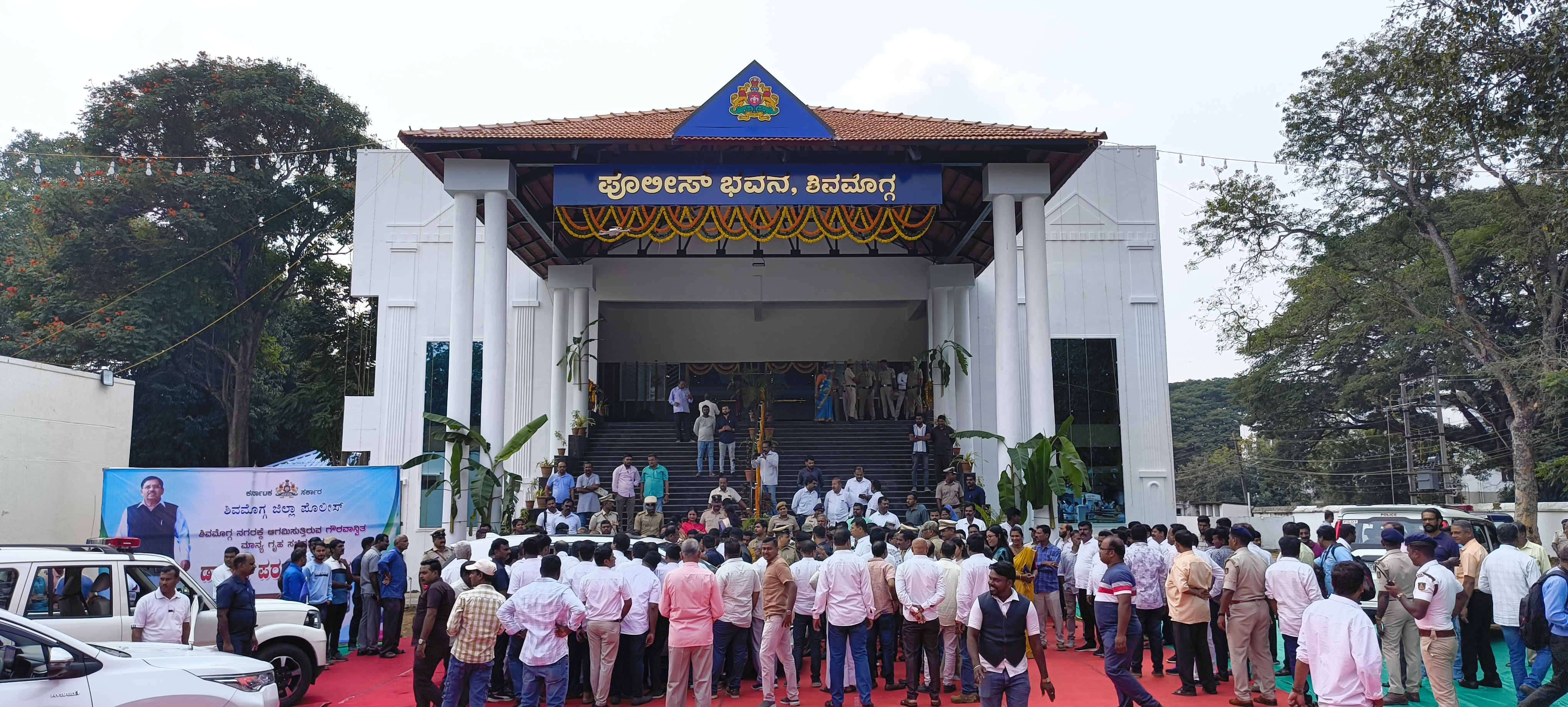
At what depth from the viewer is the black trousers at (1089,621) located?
38.0 feet

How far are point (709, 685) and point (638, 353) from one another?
2223 cm

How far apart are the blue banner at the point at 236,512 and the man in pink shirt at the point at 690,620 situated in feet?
24.9

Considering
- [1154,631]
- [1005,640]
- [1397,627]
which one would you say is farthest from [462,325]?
[1397,627]

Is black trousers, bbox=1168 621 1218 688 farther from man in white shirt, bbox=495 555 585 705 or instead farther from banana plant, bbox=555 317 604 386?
banana plant, bbox=555 317 604 386

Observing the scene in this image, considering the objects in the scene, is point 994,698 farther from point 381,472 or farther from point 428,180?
point 428,180

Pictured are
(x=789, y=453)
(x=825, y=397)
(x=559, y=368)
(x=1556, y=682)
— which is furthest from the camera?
(x=825, y=397)

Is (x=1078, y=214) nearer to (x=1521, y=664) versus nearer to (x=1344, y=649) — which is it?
(x=1521, y=664)

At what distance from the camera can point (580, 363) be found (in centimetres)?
2234

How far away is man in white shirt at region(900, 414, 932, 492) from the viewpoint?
62.3ft

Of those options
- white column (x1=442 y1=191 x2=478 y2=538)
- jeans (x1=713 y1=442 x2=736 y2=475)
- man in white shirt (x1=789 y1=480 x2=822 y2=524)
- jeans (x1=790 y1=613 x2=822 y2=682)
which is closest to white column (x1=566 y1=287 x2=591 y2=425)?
jeans (x1=713 y1=442 x2=736 y2=475)

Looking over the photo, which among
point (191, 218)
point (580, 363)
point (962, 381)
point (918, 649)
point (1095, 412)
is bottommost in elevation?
point (918, 649)

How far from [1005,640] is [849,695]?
298 centimetres

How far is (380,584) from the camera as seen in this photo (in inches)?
462

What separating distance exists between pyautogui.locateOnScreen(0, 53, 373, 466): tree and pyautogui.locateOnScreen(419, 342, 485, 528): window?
421 inches
